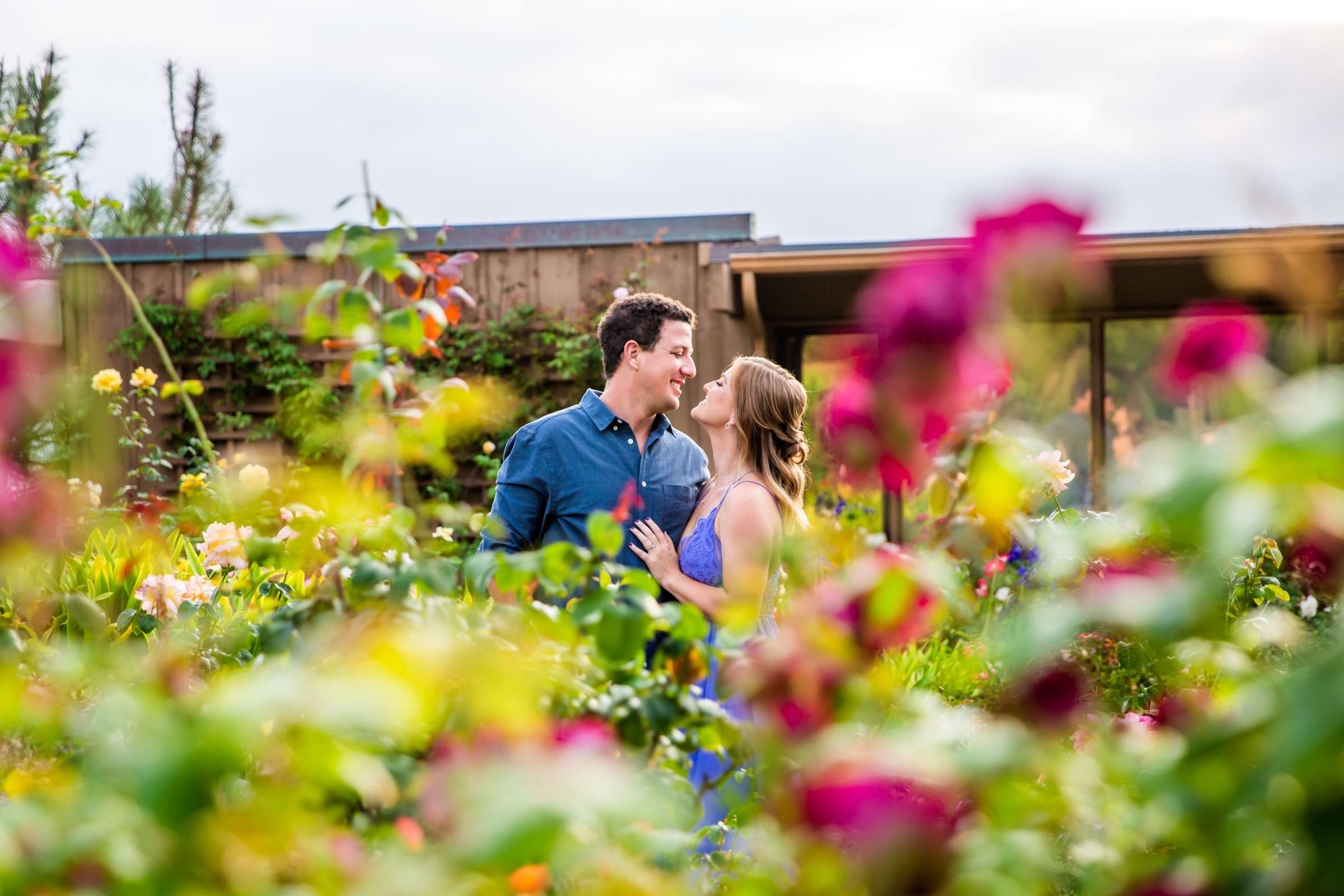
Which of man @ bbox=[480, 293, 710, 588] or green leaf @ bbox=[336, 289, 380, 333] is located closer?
green leaf @ bbox=[336, 289, 380, 333]

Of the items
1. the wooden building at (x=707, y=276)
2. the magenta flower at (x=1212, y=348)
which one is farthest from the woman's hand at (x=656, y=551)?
the wooden building at (x=707, y=276)

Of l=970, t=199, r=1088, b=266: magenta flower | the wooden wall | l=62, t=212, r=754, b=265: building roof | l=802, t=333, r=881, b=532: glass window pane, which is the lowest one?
l=802, t=333, r=881, b=532: glass window pane

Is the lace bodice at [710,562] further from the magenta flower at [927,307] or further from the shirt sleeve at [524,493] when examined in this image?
the magenta flower at [927,307]

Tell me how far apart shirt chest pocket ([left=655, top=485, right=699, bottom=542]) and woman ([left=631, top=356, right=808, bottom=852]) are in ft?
0.08

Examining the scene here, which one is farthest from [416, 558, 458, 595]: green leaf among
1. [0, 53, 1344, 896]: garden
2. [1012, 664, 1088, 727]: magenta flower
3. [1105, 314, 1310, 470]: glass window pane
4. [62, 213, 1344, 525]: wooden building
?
[1105, 314, 1310, 470]: glass window pane

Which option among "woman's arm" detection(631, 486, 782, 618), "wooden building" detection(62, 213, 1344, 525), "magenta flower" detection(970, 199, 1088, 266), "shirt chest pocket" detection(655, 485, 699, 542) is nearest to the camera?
"magenta flower" detection(970, 199, 1088, 266)

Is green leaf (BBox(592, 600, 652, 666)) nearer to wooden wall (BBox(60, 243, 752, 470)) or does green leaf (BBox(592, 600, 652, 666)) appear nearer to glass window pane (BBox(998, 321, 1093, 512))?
wooden wall (BBox(60, 243, 752, 470))

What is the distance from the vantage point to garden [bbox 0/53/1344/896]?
0.52 meters

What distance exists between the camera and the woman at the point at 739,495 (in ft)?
8.82

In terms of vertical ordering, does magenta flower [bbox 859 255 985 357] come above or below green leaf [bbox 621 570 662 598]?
above

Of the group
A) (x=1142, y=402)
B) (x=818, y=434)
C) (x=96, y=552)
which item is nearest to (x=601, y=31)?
(x=1142, y=402)

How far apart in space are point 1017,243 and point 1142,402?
7437mm

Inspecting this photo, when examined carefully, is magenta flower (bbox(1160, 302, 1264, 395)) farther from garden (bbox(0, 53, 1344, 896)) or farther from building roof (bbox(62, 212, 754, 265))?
building roof (bbox(62, 212, 754, 265))

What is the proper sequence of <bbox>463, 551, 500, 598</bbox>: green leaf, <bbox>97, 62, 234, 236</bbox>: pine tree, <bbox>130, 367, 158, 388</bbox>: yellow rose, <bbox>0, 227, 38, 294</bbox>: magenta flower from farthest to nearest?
<bbox>97, 62, 234, 236</bbox>: pine tree, <bbox>130, 367, 158, 388</bbox>: yellow rose, <bbox>463, 551, 500, 598</bbox>: green leaf, <bbox>0, 227, 38, 294</bbox>: magenta flower
